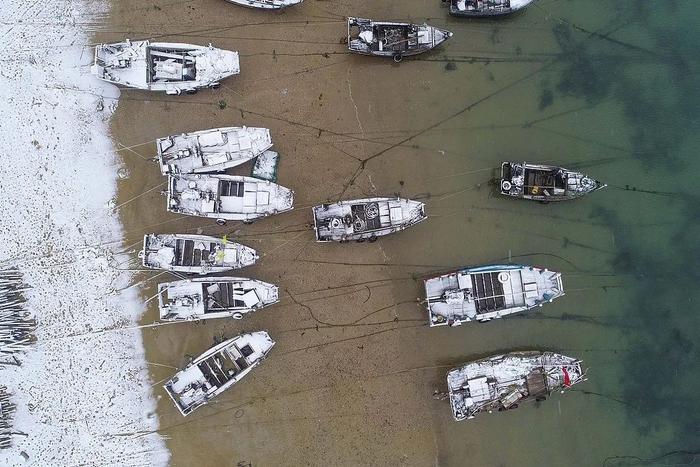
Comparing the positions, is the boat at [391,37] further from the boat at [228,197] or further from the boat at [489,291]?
the boat at [489,291]

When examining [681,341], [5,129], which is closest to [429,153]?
[681,341]

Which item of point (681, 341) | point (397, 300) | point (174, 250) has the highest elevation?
point (174, 250)

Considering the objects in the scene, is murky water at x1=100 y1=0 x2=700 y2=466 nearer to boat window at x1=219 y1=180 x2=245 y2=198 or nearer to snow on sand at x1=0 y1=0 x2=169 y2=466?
snow on sand at x1=0 y1=0 x2=169 y2=466

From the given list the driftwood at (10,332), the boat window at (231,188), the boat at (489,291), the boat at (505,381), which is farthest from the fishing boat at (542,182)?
the driftwood at (10,332)

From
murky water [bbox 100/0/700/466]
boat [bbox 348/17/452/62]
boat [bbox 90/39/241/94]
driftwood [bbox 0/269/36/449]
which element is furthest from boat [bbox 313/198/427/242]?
driftwood [bbox 0/269/36/449]

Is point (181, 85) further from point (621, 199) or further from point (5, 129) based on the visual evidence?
point (621, 199)
